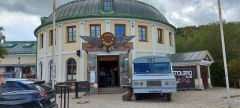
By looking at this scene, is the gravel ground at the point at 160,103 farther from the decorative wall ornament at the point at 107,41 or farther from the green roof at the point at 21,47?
the green roof at the point at 21,47

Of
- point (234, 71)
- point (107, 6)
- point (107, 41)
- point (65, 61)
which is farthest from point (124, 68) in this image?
point (234, 71)

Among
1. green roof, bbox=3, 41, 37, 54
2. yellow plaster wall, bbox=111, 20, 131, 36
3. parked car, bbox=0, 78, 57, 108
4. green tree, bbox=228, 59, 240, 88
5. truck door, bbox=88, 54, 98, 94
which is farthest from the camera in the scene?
green roof, bbox=3, 41, 37, 54

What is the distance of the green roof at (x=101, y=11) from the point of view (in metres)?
24.7

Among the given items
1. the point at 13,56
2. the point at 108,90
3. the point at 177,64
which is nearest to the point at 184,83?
the point at 177,64

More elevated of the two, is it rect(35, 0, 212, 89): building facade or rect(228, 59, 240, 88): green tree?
rect(35, 0, 212, 89): building facade

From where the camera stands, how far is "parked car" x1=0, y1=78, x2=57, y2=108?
30.4 ft

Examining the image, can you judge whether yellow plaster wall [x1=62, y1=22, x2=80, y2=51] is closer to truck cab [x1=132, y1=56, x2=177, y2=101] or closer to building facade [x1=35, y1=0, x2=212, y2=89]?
building facade [x1=35, y1=0, x2=212, y2=89]

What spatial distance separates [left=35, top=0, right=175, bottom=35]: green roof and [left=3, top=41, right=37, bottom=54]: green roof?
801 centimetres

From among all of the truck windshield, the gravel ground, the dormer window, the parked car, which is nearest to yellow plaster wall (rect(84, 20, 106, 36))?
the dormer window

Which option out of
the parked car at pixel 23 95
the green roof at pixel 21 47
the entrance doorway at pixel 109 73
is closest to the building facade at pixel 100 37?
the entrance doorway at pixel 109 73

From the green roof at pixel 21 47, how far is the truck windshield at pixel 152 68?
788 inches

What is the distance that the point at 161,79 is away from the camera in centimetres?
1605

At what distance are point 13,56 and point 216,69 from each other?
76.8ft

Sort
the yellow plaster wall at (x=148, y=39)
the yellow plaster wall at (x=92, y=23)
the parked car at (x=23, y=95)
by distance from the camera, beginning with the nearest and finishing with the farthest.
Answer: the parked car at (x=23, y=95), the yellow plaster wall at (x=92, y=23), the yellow plaster wall at (x=148, y=39)
